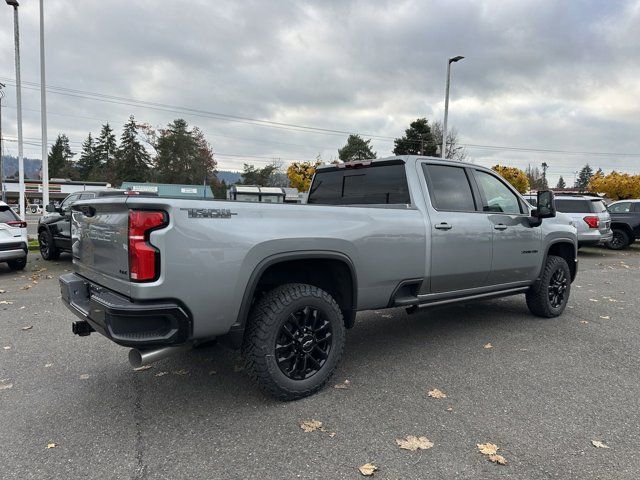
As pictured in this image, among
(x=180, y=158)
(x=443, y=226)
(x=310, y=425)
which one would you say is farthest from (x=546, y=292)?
(x=180, y=158)

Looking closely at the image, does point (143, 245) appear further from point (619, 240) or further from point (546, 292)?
point (619, 240)

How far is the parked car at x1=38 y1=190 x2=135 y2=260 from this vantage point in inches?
388

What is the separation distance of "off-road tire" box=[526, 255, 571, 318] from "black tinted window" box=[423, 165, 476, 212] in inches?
66.3

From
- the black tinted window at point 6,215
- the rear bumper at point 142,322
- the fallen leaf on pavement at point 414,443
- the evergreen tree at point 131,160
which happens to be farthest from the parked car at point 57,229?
the evergreen tree at point 131,160

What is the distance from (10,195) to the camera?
219ft

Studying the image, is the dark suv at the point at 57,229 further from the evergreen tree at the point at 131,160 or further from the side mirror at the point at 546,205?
the evergreen tree at the point at 131,160

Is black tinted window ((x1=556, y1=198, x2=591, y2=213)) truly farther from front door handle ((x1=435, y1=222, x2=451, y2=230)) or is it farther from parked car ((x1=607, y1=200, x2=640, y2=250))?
front door handle ((x1=435, y1=222, x2=451, y2=230))

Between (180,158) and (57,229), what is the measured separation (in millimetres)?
67772

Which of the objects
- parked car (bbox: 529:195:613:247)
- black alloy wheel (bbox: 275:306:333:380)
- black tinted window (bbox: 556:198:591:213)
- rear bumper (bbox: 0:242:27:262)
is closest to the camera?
black alloy wheel (bbox: 275:306:333:380)

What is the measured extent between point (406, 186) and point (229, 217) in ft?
6.60

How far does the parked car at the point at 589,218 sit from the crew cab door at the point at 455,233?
9.85m

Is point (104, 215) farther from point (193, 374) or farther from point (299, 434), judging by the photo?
point (299, 434)

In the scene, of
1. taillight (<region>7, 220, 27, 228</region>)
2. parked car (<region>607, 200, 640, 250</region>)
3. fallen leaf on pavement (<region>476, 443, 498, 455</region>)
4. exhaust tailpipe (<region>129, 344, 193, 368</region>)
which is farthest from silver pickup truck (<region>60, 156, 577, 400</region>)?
parked car (<region>607, 200, 640, 250</region>)

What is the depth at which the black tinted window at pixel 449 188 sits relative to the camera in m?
4.41
